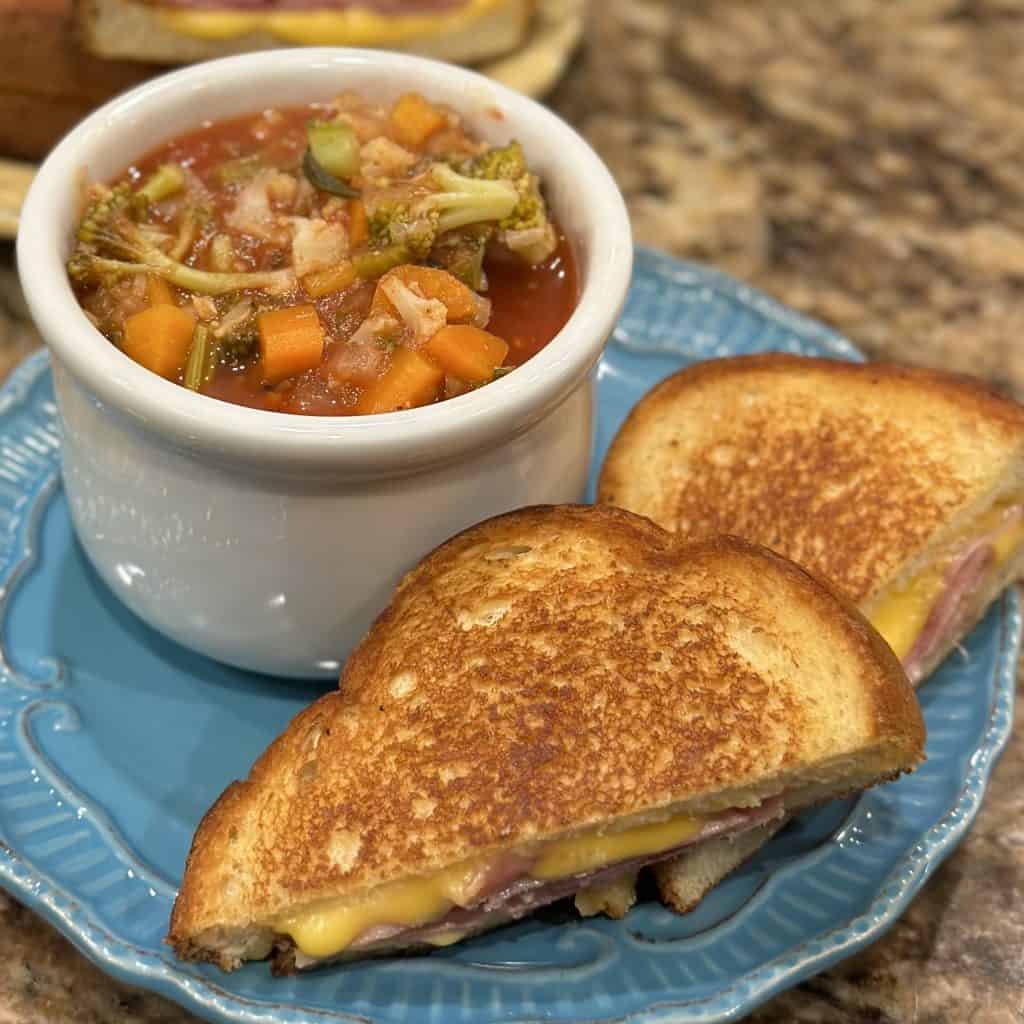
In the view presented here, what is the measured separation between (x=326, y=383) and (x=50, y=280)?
0.50 metres

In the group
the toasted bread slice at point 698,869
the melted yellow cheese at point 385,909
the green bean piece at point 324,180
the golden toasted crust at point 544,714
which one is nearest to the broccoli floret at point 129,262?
the green bean piece at point 324,180

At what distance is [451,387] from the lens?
214 centimetres

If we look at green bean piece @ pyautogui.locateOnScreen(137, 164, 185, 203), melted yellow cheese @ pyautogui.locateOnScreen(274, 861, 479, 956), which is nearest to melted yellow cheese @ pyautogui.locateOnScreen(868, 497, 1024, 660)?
melted yellow cheese @ pyautogui.locateOnScreen(274, 861, 479, 956)

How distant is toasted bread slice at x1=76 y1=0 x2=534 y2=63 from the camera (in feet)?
11.3

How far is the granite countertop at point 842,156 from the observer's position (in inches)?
145

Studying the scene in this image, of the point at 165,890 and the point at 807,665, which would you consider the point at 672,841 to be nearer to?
the point at 807,665

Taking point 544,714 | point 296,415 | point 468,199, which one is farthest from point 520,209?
point 544,714

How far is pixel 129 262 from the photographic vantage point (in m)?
2.24

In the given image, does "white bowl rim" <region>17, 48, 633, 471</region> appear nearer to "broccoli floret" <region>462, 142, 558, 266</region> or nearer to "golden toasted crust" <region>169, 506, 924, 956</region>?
"broccoli floret" <region>462, 142, 558, 266</region>

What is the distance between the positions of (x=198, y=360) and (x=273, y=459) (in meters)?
0.26

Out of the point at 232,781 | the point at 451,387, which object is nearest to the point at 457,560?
the point at 451,387

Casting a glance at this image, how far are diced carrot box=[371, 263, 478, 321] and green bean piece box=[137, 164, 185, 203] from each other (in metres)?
0.51

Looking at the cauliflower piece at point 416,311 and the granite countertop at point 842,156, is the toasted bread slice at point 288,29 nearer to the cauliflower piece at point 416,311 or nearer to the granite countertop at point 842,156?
the granite countertop at point 842,156

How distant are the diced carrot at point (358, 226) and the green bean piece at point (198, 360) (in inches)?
12.9
